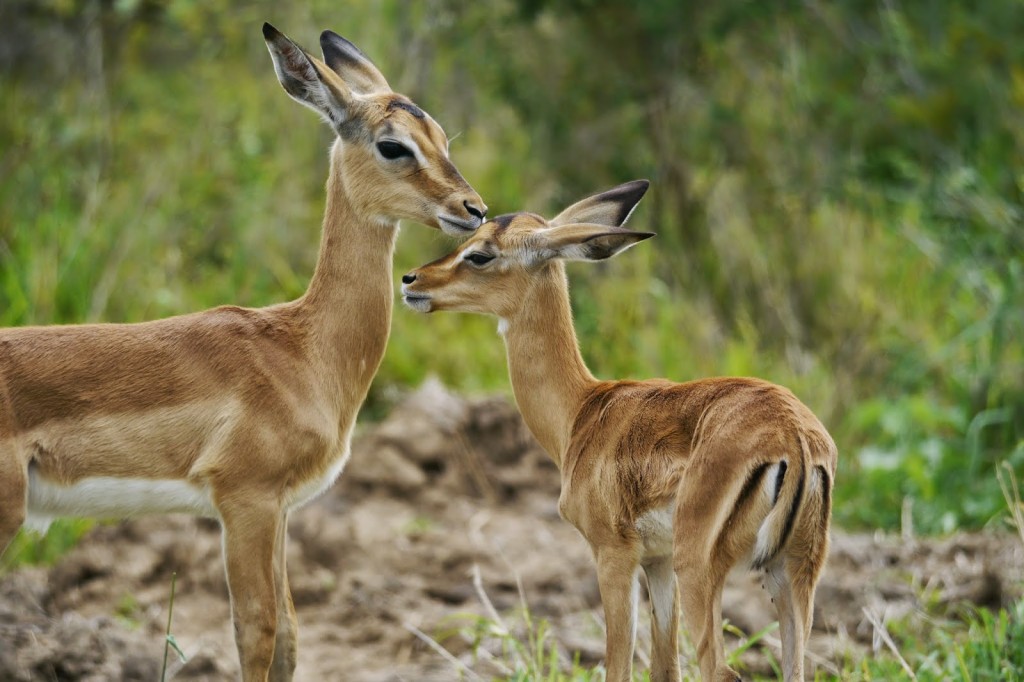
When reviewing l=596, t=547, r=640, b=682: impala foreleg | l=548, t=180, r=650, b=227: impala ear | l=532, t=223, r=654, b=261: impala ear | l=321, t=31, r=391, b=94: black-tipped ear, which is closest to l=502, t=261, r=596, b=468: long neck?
l=532, t=223, r=654, b=261: impala ear

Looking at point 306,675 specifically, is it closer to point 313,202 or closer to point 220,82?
point 313,202

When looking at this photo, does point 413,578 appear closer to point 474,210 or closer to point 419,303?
point 419,303

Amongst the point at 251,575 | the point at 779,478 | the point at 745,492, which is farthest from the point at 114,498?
the point at 779,478

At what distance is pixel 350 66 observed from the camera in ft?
20.0

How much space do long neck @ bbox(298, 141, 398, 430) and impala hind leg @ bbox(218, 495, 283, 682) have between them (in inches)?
23.1

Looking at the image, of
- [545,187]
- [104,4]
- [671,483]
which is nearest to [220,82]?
[104,4]

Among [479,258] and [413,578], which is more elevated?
[479,258]

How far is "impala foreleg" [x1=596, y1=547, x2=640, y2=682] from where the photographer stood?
461cm

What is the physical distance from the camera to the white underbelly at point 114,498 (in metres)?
4.93

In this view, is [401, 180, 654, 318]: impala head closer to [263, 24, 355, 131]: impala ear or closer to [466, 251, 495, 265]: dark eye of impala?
[466, 251, 495, 265]: dark eye of impala

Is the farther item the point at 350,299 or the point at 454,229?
the point at 350,299

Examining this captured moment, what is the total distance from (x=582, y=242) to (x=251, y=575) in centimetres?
170

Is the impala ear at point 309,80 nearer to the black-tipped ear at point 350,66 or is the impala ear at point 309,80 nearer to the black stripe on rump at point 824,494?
A: the black-tipped ear at point 350,66

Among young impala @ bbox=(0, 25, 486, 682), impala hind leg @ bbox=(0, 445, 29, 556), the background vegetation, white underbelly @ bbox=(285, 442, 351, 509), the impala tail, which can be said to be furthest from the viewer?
the background vegetation
